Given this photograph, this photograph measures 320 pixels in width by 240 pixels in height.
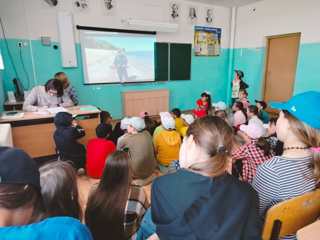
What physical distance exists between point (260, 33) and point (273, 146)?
4632 millimetres

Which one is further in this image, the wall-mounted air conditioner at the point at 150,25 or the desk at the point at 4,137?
the wall-mounted air conditioner at the point at 150,25

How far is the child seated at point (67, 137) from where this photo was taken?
2.57m

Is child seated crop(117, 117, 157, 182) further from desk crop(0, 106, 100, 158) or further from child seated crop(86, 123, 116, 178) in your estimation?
desk crop(0, 106, 100, 158)

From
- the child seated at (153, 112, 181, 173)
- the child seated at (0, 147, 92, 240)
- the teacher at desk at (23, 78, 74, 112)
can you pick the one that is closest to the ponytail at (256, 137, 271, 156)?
the child seated at (153, 112, 181, 173)

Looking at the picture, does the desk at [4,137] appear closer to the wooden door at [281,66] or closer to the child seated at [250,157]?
the child seated at [250,157]

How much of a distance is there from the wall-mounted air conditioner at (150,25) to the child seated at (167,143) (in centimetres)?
296

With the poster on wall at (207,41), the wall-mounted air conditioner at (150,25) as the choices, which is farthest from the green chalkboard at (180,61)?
the wall-mounted air conditioner at (150,25)

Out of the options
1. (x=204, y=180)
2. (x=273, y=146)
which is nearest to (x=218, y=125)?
(x=204, y=180)

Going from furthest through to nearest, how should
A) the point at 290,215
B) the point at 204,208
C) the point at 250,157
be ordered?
the point at 250,157, the point at 290,215, the point at 204,208

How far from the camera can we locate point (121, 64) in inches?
195

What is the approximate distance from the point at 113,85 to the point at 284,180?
434 cm

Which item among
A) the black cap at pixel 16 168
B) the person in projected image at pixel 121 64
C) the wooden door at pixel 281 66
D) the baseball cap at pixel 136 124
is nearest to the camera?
the black cap at pixel 16 168

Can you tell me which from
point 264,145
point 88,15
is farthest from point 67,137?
point 88,15

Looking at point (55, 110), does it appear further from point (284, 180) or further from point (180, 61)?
point (180, 61)
